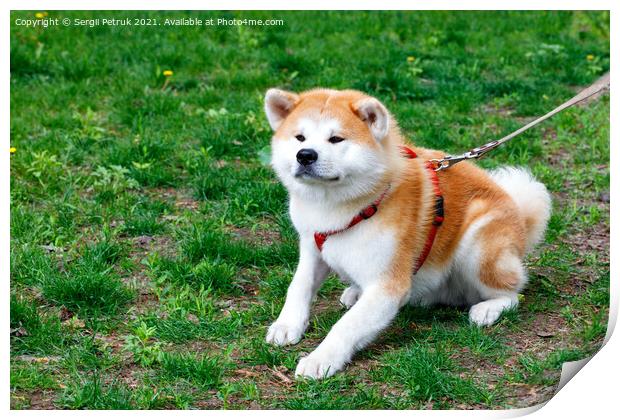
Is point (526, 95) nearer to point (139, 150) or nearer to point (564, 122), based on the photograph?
point (564, 122)

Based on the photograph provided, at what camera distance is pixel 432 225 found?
4270mm

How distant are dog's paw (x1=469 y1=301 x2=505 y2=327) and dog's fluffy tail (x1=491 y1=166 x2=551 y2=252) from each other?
1.91 ft

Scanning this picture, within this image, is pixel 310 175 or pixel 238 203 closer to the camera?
pixel 310 175

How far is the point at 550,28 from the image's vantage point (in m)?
8.77

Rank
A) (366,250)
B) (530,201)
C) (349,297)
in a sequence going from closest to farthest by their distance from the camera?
(366,250), (349,297), (530,201)

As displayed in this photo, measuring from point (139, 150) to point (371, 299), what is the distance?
9.02 ft

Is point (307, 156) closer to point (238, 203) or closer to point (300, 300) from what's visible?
point (300, 300)

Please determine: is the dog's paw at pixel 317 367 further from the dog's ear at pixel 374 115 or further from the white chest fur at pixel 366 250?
the dog's ear at pixel 374 115

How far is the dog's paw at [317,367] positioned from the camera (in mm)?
3812

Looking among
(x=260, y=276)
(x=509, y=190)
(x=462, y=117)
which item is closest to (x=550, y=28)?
(x=462, y=117)

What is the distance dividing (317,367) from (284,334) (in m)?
0.37

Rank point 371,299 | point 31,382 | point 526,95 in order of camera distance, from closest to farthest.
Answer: point 31,382, point 371,299, point 526,95

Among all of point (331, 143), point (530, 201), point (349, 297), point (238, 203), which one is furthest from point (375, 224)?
point (238, 203)

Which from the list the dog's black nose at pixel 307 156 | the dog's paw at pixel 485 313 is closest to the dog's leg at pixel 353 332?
the dog's paw at pixel 485 313
